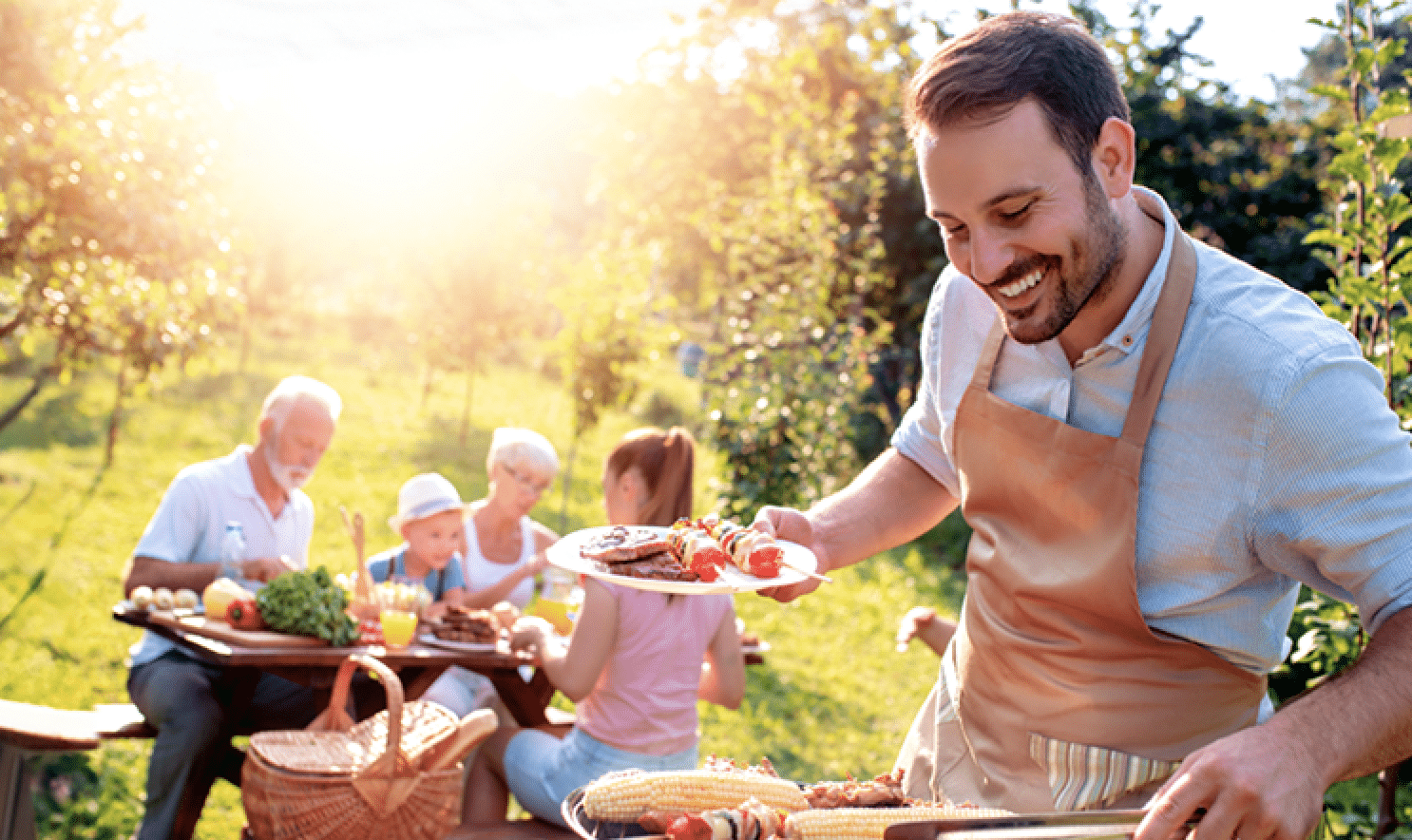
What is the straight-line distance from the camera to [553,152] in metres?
36.8

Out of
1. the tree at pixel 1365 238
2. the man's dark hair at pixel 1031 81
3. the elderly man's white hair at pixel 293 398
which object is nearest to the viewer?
the man's dark hair at pixel 1031 81

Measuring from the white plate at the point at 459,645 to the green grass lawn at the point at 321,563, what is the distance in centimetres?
146

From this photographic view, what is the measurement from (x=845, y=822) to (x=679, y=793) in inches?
13.3

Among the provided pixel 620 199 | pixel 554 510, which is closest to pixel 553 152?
pixel 620 199

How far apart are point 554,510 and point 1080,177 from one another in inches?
440

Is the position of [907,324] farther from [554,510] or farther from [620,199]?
[620,199]

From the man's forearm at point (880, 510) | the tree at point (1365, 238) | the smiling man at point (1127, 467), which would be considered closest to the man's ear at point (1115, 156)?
the smiling man at point (1127, 467)

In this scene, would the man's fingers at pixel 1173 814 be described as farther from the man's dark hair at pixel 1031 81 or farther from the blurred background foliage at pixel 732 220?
the blurred background foliage at pixel 732 220

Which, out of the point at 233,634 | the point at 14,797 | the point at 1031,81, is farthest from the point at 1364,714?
the point at 14,797

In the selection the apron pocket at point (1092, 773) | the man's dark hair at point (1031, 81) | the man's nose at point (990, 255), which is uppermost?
the man's dark hair at point (1031, 81)

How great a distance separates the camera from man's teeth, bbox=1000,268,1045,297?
69.0 inches

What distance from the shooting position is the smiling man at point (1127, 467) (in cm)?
155

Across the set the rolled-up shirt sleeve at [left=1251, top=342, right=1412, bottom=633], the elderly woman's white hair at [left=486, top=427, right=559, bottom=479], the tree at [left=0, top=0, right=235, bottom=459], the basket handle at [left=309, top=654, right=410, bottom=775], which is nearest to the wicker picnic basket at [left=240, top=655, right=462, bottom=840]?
the basket handle at [left=309, top=654, right=410, bottom=775]

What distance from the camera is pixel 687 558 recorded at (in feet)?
7.11
